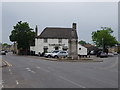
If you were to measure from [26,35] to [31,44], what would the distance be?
149 inches

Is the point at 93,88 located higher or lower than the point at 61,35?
lower

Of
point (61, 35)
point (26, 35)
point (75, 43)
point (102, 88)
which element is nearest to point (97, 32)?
point (61, 35)

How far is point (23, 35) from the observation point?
3275 inches

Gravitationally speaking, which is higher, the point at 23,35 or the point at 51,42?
the point at 23,35

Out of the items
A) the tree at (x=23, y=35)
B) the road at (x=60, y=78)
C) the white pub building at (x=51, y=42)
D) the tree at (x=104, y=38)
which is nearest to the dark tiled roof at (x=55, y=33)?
the white pub building at (x=51, y=42)

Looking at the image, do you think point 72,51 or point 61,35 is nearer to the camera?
point 72,51

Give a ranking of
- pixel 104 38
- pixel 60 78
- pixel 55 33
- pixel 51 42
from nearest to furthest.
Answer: pixel 60 78 < pixel 51 42 < pixel 55 33 < pixel 104 38

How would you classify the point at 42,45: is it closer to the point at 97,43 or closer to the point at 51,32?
the point at 51,32

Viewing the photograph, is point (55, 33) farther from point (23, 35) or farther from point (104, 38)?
point (104, 38)

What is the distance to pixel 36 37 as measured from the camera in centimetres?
8150

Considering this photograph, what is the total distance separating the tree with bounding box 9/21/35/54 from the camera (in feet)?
272

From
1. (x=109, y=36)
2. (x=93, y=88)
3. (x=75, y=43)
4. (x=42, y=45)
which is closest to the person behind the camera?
(x=93, y=88)

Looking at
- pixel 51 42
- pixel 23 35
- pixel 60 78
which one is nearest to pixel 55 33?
pixel 51 42

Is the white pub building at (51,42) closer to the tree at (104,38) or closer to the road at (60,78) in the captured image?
the tree at (104,38)
